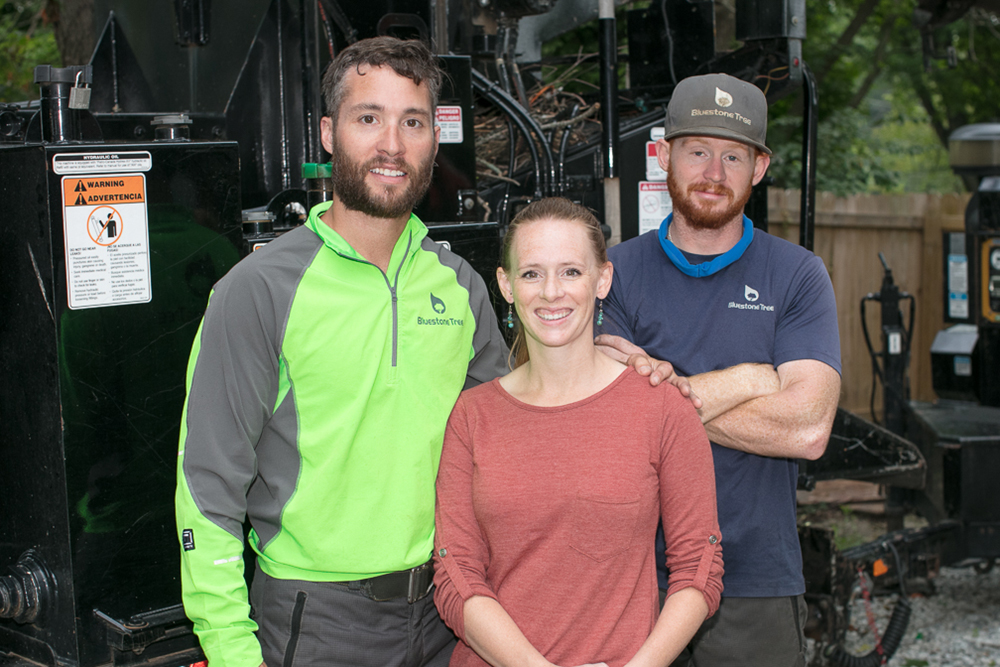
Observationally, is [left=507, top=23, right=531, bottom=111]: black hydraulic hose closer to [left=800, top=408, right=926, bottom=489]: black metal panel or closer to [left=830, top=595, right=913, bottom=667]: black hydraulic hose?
[left=800, top=408, right=926, bottom=489]: black metal panel

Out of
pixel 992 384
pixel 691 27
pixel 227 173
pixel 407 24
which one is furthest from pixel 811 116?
pixel 992 384

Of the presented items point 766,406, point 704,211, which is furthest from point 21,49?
point 766,406

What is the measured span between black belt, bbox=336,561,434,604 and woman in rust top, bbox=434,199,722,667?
0.32 ft

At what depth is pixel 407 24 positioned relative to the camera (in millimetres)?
3332

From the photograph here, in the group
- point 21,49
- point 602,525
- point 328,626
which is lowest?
point 328,626

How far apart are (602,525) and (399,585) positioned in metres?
0.49

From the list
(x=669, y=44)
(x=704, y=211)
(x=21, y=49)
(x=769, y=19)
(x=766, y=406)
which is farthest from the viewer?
(x=21, y=49)

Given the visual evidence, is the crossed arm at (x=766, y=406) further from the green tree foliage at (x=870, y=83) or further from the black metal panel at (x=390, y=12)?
the green tree foliage at (x=870, y=83)

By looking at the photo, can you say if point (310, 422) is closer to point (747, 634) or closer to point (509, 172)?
point (747, 634)


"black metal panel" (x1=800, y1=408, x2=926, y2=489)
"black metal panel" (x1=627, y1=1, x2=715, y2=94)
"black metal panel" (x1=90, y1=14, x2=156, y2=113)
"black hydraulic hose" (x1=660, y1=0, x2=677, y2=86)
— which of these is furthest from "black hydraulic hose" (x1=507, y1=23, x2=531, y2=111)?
"black metal panel" (x1=800, y1=408, x2=926, y2=489)

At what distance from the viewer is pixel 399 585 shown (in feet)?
7.50

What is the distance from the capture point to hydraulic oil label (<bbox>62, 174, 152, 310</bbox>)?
7.30ft

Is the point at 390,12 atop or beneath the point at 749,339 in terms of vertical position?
atop

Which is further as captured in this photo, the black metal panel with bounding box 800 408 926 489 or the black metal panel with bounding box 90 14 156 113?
the black metal panel with bounding box 800 408 926 489
